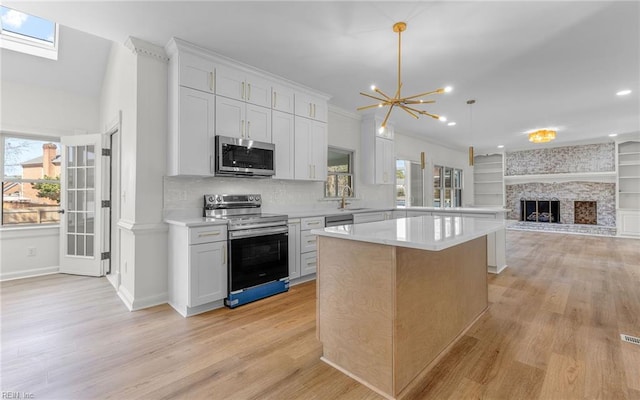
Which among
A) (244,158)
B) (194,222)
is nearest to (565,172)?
(244,158)

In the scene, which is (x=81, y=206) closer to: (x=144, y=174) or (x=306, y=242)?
(x=144, y=174)

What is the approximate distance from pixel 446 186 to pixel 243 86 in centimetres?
744

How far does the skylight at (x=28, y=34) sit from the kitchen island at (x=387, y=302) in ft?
15.8

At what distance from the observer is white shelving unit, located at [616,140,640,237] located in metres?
7.58

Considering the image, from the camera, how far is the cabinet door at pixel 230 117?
3.33 m

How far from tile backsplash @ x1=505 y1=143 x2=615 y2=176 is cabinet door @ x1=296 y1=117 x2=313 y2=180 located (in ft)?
29.1

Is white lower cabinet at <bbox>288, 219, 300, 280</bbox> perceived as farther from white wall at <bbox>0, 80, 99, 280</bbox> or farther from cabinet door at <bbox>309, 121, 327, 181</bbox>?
white wall at <bbox>0, 80, 99, 280</bbox>

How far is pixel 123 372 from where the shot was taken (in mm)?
1948

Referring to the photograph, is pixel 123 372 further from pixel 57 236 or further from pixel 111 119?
pixel 57 236

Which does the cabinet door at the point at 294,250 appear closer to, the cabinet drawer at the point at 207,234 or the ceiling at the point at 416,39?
the cabinet drawer at the point at 207,234

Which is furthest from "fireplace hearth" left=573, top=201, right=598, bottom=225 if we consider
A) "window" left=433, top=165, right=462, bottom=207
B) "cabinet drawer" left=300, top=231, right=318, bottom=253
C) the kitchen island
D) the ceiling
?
"cabinet drawer" left=300, top=231, right=318, bottom=253

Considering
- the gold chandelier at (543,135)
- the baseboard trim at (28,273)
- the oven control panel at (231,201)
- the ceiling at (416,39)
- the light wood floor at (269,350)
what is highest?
the ceiling at (416,39)

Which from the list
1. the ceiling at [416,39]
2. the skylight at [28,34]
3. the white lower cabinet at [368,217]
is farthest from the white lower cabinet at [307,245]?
the skylight at [28,34]

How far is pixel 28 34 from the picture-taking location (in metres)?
Answer: 3.94
